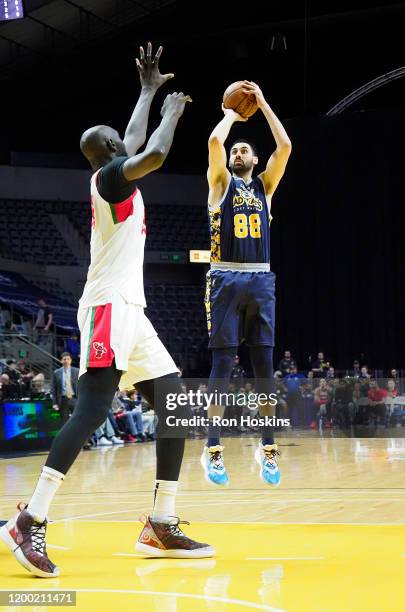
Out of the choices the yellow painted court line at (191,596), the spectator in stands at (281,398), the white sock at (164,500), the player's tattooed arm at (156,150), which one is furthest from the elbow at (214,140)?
the spectator in stands at (281,398)

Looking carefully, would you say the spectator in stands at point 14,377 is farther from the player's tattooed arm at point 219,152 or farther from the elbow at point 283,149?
the elbow at point 283,149

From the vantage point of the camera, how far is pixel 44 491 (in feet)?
14.8

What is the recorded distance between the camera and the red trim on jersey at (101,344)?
4.61 meters

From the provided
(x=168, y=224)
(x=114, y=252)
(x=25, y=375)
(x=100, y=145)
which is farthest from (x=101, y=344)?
(x=168, y=224)

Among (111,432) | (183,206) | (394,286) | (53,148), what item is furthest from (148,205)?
(111,432)

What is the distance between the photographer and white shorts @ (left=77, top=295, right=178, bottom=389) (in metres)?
4.62

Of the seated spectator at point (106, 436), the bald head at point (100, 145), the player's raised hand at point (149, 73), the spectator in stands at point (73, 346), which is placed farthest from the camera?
the spectator in stands at point (73, 346)

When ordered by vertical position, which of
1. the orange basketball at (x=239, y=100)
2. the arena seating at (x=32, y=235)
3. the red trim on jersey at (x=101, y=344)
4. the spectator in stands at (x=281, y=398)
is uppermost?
the arena seating at (x=32, y=235)

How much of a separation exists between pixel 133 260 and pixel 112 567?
5.25 ft

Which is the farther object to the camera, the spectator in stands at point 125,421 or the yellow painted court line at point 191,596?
the spectator in stands at point 125,421

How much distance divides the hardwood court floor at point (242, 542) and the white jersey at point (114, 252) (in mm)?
1416

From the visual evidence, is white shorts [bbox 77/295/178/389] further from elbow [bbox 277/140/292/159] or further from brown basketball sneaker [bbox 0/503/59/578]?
elbow [bbox 277/140/292/159]

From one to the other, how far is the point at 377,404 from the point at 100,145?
37.0 feet

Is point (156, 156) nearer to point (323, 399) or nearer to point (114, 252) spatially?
point (114, 252)
